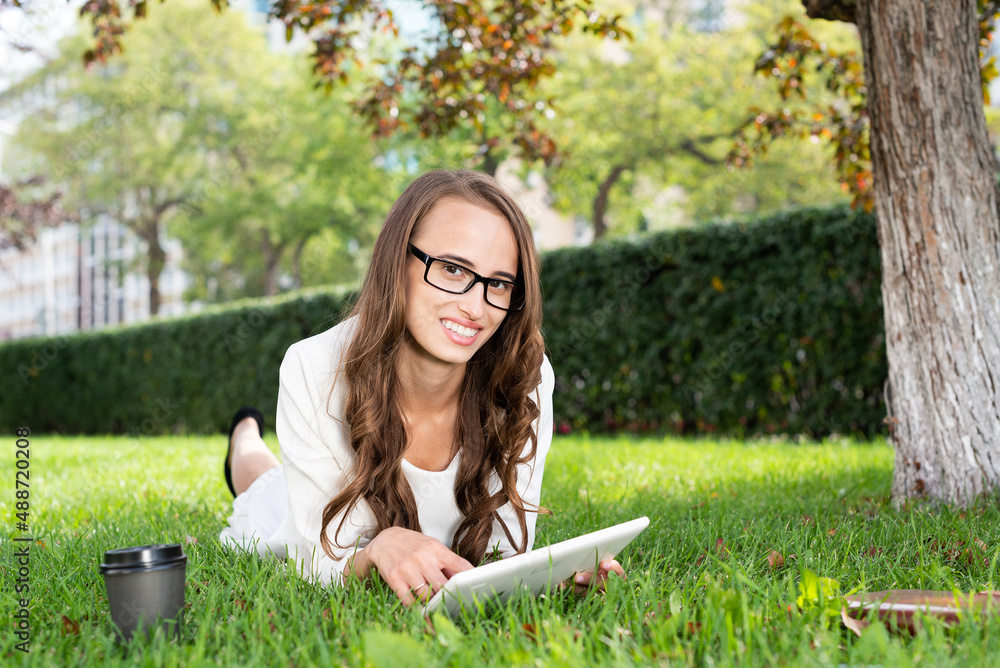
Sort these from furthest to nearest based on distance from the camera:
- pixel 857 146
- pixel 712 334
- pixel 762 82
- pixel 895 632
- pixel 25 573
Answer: pixel 762 82 → pixel 712 334 → pixel 857 146 → pixel 25 573 → pixel 895 632

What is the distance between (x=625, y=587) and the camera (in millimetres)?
2098

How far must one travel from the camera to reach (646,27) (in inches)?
741

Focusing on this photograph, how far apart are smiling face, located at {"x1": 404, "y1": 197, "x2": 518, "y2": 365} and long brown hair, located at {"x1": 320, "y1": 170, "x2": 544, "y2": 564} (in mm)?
35

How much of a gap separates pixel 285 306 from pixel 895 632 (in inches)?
383

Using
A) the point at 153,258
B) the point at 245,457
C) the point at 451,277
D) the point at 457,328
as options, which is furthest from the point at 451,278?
the point at 153,258

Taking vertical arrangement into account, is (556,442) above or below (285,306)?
below

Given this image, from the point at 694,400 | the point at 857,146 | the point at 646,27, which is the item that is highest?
the point at 646,27

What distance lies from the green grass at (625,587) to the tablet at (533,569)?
5 centimetres

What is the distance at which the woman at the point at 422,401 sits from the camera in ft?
7.45

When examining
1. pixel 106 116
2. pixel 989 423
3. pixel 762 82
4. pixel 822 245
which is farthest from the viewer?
pixel 106 116

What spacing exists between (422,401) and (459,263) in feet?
1.89

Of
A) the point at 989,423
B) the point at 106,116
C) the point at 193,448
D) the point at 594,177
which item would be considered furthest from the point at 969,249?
the point at 106,116

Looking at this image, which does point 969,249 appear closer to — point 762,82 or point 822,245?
point 822,245

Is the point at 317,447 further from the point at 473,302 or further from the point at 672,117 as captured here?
the point at 672,117
